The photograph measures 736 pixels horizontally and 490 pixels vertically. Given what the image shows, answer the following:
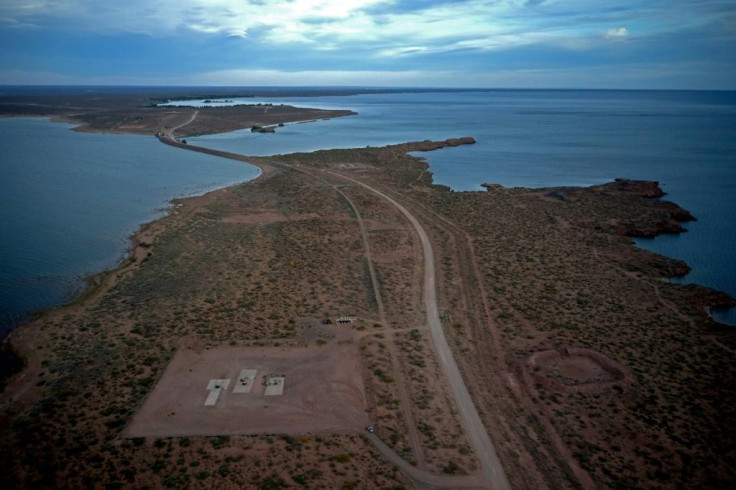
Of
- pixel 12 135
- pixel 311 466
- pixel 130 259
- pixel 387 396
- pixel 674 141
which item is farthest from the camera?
pixel 674 141

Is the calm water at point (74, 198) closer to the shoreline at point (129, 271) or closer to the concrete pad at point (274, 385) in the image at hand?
the shoreline at point (129, 271)

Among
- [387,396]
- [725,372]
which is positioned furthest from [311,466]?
[725,372]

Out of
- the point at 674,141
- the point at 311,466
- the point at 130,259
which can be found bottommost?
the point at 311,466

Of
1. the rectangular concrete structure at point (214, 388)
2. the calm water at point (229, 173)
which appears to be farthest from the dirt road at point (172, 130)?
the rectangular concrete structure at point (214, 388)

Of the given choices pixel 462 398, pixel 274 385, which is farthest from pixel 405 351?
pixel 274 385

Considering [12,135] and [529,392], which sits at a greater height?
[12,135]

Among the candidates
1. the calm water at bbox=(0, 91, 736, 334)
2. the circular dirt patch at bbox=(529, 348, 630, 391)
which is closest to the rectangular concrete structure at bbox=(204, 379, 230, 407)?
the calm water at bbox=(0, 91, 736, 334)

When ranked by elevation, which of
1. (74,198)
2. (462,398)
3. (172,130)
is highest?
(172,130)

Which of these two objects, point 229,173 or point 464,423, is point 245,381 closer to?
point 464,423

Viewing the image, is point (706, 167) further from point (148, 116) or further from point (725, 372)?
point (148, 116)
